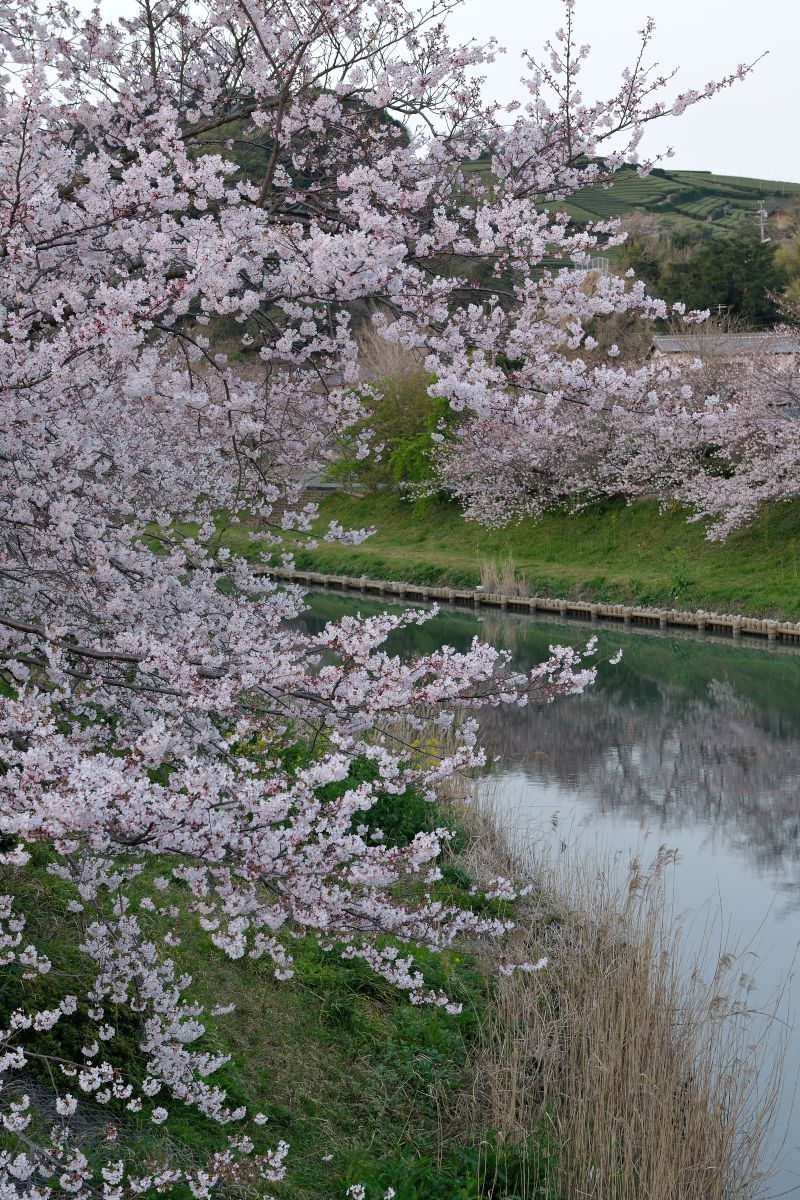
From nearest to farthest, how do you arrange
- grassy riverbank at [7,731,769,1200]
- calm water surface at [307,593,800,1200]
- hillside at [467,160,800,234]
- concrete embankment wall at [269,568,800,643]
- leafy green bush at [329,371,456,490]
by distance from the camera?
grassy riverbank at [7,731,769,1200] < calm water surface at [307,593,800,1200] < concrete embankment wall at [269,568,800,643] < leafy green bush at [329,371,456,490] < hillside at [467,160,800,234]

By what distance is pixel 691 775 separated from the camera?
13938 mm

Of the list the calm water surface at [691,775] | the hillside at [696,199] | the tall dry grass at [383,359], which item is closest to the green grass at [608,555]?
the calm water surface at [691,775]

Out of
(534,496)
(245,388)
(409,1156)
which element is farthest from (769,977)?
(534,496)

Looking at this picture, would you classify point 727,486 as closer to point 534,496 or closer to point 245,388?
point 534,496

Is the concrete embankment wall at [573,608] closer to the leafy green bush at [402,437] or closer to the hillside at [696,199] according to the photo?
the leafy green bush at [402,437]

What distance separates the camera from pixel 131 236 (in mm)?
4328

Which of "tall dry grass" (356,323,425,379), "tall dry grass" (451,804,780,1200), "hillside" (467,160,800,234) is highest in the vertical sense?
"hillside" (467,160,800,234)

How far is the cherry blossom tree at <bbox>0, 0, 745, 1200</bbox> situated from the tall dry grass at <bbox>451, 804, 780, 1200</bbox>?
47.9 inches

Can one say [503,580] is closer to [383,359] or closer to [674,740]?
[674,740]

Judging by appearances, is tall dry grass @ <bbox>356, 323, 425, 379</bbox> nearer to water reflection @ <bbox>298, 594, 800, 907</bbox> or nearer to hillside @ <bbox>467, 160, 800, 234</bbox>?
water reflection @ <bbox>298, 594, 800, 907</bbox>

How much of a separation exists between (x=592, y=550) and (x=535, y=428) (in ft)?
79.4

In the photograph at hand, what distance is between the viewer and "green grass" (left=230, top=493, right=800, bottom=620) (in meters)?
23.5

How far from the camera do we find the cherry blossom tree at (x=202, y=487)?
3.41 meters

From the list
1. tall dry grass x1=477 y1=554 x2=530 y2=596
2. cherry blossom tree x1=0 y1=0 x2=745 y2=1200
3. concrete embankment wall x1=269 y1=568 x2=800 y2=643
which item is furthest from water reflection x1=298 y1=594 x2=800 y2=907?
cherry blossom tree x1=0 y1=0 x2=745 y2=1200
